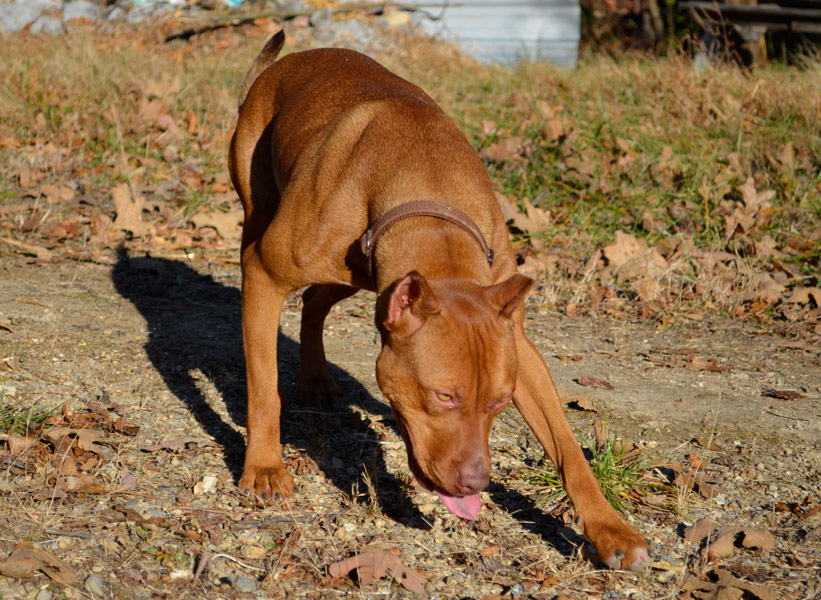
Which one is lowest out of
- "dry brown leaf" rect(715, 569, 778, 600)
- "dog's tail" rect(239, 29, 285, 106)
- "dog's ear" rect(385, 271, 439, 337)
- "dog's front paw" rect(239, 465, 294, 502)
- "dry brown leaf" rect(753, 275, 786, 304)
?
"dry brown leaf" rect(753, 275, 786, 304)

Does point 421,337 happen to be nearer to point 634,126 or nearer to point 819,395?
point 819,395

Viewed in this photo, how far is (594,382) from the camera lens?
4855 mm

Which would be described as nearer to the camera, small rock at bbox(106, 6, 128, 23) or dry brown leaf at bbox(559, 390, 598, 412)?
dry brown leaf at bbox(559, 390, 598, 412)

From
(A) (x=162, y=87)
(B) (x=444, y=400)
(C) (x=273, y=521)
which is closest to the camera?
(B) (x=444, y=400)

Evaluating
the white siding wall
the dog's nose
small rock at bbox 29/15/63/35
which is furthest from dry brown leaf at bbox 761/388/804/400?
small rock at bbox 29/15/63/35

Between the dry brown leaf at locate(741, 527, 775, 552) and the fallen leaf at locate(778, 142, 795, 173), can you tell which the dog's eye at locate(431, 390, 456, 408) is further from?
the fallen leaf at locate(778, 142, 795, 173)

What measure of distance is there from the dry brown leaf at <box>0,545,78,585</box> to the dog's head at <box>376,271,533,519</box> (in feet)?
3.71

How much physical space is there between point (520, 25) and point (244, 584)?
46.3 ft

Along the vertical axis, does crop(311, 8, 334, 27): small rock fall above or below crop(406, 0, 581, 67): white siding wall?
above

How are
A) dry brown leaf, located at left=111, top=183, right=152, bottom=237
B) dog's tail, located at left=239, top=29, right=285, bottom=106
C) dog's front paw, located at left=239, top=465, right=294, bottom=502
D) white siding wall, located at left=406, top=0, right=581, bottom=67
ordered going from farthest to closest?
white siding wall, located at left=406, top=0, right=581, bottom=67
dry brown leaf, located at left=111, top=183, right=152, bottom=237
dog's tail, located at left=239, top=29, right=285, bottom=106
dog's front paw, located at left=239, top=465, right=294, bottom=502

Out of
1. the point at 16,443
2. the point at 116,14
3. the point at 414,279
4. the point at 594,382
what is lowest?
the point at 594,382

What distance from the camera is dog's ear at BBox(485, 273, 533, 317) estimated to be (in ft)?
9.78

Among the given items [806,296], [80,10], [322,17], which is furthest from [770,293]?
[80,10]

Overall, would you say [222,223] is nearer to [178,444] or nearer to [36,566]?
[178,444]
